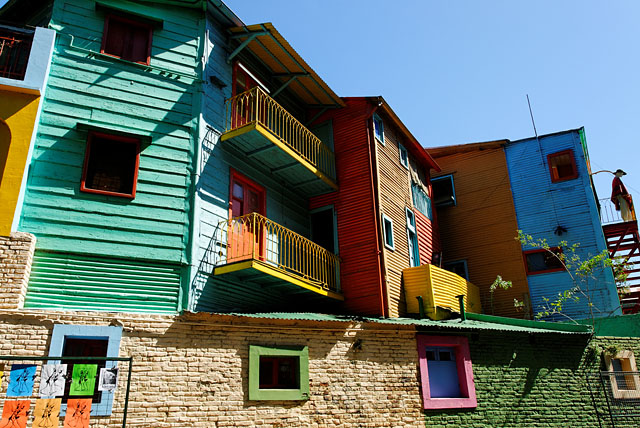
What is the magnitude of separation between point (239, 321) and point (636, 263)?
15816mm

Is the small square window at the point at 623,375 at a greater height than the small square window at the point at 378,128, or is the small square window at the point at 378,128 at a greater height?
the small square window at the point at 378,128

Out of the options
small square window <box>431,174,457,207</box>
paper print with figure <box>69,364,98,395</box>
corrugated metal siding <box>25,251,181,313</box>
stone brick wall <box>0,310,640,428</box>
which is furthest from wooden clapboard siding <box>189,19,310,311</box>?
small square window <box>431,174,457,207</box>

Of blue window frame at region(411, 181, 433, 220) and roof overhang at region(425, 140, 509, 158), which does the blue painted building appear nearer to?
roof overhang at region(425, 140, 509, 158)

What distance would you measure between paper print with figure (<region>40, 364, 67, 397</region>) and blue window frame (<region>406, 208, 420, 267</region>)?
36.7ft

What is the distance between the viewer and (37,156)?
1032 centimetres

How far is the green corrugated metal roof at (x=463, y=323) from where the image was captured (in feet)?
37.8

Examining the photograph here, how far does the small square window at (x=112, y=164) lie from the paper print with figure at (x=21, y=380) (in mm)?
4049

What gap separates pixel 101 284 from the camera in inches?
395

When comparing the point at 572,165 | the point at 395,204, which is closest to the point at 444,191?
the point at 572,165

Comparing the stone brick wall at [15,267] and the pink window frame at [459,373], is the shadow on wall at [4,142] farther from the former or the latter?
the pink window frame at [459,373]

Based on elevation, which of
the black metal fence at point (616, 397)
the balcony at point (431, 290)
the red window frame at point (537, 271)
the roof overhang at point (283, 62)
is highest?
the roof overhang at point (283, 62)

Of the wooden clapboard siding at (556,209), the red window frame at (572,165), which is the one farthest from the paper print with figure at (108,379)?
the red window frame at (572,165)

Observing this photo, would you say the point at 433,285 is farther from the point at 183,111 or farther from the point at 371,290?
the point at 183,111

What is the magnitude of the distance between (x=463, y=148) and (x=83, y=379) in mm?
18127
